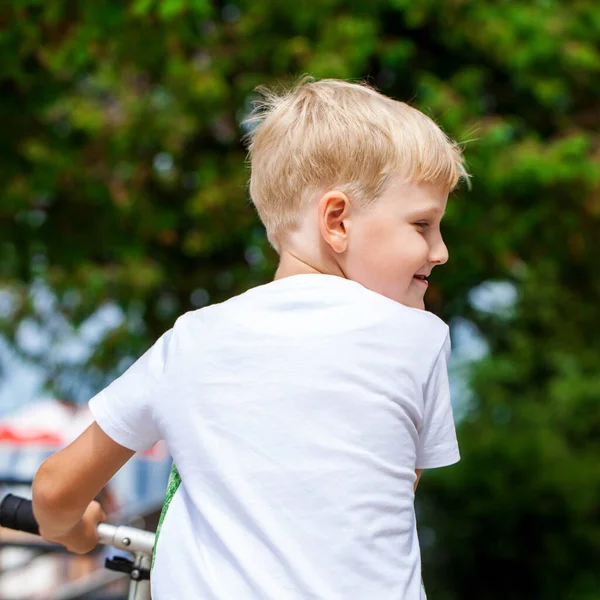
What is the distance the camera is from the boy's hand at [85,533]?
1.69 meters

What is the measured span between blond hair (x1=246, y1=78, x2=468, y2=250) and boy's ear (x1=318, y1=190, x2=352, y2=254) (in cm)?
2

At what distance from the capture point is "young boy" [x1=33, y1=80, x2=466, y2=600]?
1353mm

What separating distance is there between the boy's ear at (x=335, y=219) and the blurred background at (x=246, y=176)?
3485mm

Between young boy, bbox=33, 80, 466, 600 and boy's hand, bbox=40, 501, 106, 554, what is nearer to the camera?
young boy, bbox=33, 80, 466, 600

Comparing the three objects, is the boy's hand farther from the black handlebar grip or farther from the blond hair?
the blond hair

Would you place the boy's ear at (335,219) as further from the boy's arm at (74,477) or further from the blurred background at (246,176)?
the blurred background at (246,176)

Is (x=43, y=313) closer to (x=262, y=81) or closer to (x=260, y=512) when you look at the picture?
(x=262, y=81)

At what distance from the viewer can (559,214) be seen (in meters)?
7.22

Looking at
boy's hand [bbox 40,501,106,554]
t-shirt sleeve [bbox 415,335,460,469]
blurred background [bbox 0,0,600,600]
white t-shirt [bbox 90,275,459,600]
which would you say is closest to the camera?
white t-shirt [bbox 90,275,459,600]

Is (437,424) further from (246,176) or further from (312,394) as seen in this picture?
(246,176)

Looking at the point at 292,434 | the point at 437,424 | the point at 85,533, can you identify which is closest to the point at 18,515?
the point at 85,533

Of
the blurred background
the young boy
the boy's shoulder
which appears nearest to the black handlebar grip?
the young boy

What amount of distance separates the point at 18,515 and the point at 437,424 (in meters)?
0.76

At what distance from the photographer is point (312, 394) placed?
1.39 m
